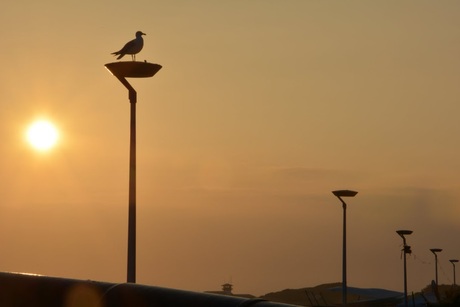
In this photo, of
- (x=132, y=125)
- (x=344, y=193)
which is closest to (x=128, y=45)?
(x=132, y=125)

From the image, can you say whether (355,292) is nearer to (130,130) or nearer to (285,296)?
(285,296)

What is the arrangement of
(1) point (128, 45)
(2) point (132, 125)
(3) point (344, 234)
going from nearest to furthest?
(2) point (132, 125) < (1) point (128, 45) < (3) point (344, 234)

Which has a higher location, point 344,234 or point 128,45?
point 128,45

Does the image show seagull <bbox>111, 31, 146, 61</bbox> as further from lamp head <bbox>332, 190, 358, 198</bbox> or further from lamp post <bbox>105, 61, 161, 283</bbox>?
lamp head <bbox>332, 190, 358, 198</bbox>

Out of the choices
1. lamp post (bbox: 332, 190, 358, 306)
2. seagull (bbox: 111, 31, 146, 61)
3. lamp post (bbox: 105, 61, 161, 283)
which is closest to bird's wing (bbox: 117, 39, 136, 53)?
seagull (bbox: 111, 31, 146, 61)

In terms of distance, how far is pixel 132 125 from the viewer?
68.1ft

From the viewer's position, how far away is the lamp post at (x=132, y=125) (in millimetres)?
19484

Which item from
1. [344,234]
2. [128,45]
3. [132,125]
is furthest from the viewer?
[344,234]

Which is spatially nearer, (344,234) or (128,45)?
(128,45)

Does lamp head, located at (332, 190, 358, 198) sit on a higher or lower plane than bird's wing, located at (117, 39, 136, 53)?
lower

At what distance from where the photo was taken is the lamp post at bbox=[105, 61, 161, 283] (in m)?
19.5

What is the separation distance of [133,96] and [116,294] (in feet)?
44.0

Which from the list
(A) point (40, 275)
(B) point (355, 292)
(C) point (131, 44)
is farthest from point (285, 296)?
(A) point (40, 275)

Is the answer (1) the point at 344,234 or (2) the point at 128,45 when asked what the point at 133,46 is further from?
(1) the point at 344,234
